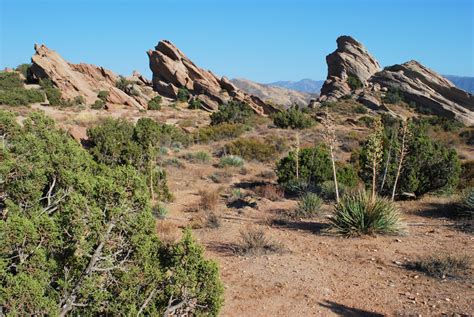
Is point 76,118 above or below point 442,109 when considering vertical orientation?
below

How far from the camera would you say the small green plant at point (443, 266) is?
6742 millimetres

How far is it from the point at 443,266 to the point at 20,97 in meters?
35.7

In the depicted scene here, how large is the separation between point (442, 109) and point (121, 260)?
44252 millimetres

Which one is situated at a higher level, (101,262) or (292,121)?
(292,121)

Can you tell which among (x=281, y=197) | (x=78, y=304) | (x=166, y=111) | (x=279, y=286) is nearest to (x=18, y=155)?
(x=78, y=304)

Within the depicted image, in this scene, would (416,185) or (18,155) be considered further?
(416,185)

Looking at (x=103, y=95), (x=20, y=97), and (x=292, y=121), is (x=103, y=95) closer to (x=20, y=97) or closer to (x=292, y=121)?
(x=20, y=97)

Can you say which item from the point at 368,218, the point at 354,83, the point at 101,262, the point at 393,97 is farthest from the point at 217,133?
the point at 354,83

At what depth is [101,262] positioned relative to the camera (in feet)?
13.1

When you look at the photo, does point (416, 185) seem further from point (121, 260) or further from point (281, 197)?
point (121, 260)

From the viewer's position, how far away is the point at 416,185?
12812 millimetres

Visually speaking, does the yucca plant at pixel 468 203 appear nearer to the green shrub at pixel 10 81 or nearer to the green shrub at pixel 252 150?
the green shrub at pixel 252 150

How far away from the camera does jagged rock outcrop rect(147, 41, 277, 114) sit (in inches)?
1793

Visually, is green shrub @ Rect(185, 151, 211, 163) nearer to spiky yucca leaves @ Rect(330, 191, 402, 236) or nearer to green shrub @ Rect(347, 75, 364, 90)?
spiky yucca leaves @ Rect(330, 191, 402, 236)
